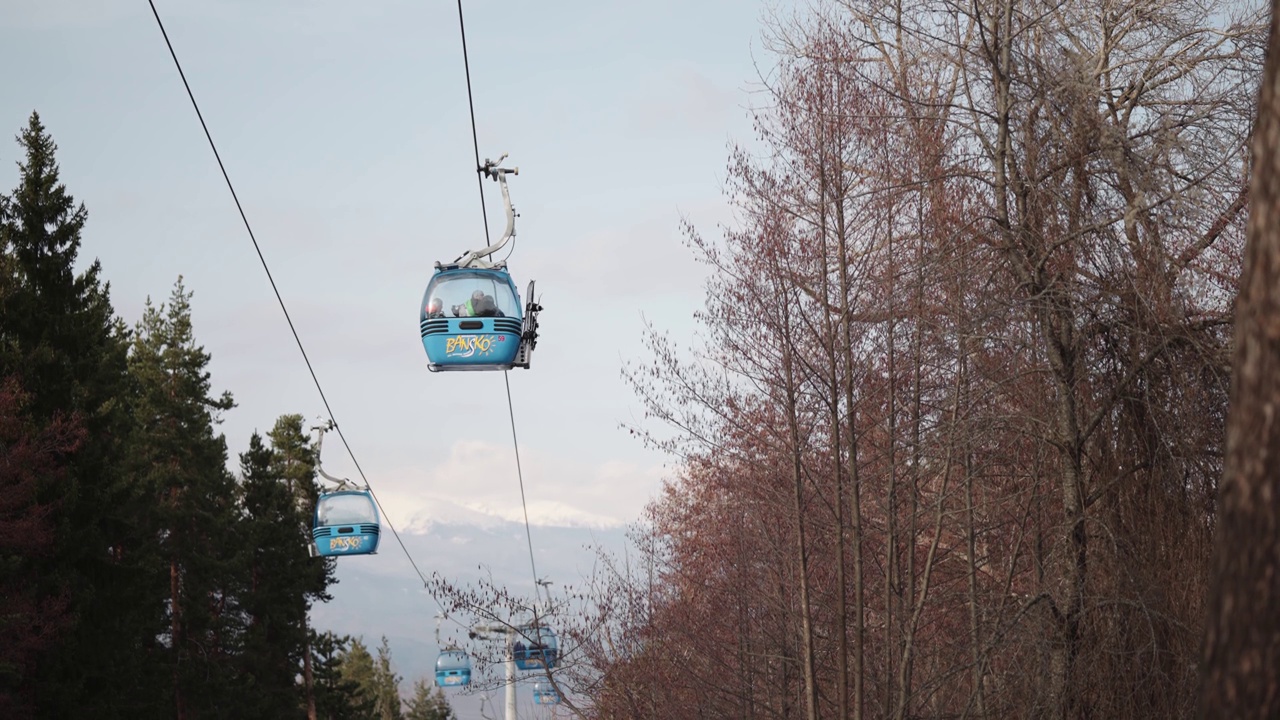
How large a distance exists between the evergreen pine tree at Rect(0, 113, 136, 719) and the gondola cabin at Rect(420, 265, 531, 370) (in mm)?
17938

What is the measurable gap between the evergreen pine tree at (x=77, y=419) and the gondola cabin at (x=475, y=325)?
17.9 m

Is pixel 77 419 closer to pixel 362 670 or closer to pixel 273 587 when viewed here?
pixel 273 587

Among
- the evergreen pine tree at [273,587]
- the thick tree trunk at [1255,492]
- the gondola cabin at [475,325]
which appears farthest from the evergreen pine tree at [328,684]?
the thick tree trunk at [1255,492]

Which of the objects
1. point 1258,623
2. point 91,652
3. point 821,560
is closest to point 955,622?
point 821,560

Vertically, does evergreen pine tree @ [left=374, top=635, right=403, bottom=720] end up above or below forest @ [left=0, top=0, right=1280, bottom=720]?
below

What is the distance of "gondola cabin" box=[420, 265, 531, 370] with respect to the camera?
1888 cm

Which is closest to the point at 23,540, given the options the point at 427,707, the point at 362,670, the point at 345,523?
the point at 345,523

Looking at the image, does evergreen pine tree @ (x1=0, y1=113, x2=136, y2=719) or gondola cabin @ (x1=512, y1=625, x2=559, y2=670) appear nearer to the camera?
gondola cabin @ (x1=512, y1=625, x2=559, y2=670)

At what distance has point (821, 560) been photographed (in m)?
19.9

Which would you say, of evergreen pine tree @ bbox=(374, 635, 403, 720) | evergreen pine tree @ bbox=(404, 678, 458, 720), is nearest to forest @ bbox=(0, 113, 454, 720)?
evergreen pine tree @ bbox=(374, 635, 403, 720)

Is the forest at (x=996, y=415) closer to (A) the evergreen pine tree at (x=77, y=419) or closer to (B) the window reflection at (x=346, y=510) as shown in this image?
(A) the evergreen pine tree at (x=77, y=419)

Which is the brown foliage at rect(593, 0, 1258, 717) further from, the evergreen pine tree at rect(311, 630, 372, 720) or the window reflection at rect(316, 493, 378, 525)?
the evergreen pine tree at rect(311, 630, 372, 720)

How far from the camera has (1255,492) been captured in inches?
163

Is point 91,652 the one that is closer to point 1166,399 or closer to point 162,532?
point 162,532
